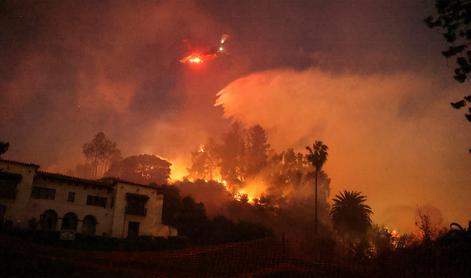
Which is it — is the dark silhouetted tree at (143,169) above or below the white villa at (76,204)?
above

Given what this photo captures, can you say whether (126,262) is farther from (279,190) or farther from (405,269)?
(279,190)

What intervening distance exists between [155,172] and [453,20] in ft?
341

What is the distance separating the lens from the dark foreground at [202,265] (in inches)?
749

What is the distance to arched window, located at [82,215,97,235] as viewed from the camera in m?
50.6

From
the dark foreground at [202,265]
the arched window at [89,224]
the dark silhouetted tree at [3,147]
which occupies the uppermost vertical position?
the dark silhouetted tree at [3,147]

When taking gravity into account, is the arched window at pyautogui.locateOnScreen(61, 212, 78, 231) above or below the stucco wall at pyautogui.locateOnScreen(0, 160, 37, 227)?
below

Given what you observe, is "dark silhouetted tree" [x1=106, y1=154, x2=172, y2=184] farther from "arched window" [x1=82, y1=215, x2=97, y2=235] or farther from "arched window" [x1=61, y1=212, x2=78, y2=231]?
"arched window" [x1=61, y1=212, x2=78, y2=231]

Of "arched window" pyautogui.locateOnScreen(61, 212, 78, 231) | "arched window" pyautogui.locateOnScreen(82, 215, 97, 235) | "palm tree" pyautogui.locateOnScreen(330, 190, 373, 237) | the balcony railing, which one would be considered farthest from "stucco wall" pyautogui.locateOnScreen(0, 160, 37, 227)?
"palm tree" pyautogui.locateOnScreen(330, 190, 373, 237)

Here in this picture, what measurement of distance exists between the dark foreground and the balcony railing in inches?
1092

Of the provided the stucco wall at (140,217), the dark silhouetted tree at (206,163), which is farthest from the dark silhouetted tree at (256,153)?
the stucco wall at (140,217)

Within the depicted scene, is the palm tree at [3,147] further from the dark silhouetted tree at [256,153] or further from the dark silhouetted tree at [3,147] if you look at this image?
the dark silhouetted tree at [256,153]

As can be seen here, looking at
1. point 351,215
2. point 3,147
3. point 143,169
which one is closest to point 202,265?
point 3,147

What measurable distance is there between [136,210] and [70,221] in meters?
9.00

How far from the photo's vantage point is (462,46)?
883 inches
